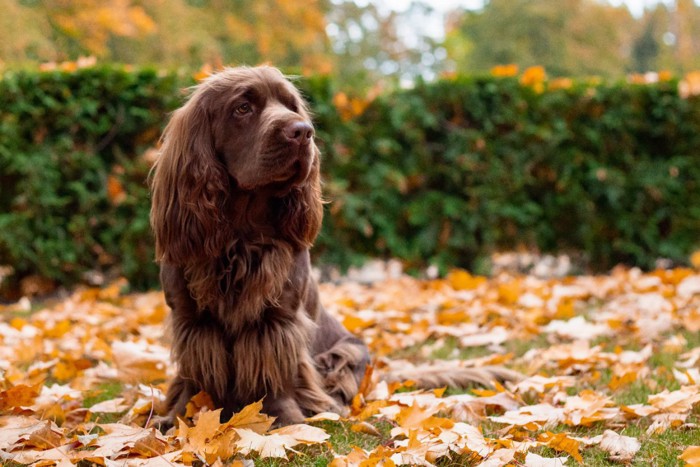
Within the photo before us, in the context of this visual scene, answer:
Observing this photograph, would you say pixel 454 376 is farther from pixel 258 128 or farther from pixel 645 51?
pixel 645 51

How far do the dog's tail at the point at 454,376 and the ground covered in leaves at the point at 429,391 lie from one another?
2.5 inches

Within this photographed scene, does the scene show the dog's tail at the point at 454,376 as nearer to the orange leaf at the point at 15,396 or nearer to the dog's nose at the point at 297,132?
the dog's nose at the point at 297,132

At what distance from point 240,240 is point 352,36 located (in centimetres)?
2597

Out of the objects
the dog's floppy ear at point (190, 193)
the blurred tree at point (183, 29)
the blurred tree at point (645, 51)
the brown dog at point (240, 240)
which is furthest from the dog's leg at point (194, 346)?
the blurred tree at point (645, 51)

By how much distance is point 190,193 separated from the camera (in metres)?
2.62

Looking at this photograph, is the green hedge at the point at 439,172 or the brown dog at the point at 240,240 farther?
the green hedge at the point at 439,172

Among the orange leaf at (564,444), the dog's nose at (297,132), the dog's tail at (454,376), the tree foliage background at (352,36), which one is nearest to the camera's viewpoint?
the orange leaf at (564,444)

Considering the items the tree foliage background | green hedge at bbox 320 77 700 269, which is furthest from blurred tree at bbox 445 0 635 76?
green hedge at bbox 320 77 700 269

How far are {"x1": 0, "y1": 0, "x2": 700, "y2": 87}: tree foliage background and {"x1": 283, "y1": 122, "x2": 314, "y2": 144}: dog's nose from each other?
2717mm

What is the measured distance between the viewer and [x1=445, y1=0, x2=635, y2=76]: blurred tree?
26.2 m

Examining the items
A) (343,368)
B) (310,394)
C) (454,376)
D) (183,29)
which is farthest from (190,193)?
(183,29)

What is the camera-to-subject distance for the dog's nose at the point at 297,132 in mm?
2518

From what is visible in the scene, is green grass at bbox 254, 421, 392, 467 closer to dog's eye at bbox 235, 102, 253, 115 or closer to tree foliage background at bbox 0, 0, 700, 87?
dog's eye at bbox 235, 102, 253, 115

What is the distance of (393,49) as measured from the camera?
30609 millimetres
